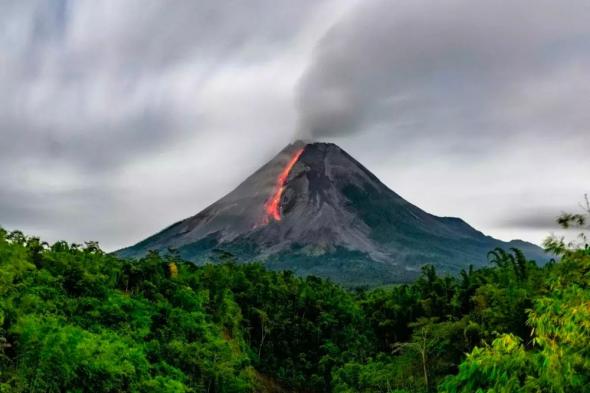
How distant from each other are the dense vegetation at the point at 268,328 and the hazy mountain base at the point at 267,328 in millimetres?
56

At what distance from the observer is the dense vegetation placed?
27.1 feet

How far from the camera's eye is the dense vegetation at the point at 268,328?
827 centimetres

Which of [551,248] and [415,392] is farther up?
[551,248]

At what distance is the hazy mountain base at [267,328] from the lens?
8266 millimetres

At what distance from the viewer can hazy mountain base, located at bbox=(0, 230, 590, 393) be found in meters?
8.27

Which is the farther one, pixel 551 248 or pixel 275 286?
pixel 275 286

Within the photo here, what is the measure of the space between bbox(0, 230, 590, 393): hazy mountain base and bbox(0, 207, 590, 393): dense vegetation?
0.19 ft

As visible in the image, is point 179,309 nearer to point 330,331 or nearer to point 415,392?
point 415,392

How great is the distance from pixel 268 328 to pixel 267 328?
0.08 metres

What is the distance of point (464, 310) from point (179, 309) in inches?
785

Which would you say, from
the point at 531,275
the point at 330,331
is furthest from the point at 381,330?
the point at 531,275

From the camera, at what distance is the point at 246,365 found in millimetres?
37406

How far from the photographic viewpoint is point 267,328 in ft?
145

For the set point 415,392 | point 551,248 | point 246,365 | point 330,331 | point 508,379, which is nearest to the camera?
point 508,379
